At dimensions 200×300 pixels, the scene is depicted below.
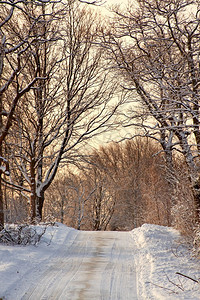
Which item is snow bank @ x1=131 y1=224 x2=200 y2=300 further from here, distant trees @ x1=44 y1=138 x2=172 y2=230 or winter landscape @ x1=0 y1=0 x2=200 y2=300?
distant trees @ x1=44 y1=138 x2=172 y2=230

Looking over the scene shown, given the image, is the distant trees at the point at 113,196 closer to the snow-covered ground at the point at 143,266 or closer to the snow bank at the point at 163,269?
the snow bank at the point at 163,269

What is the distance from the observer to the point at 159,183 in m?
33.7

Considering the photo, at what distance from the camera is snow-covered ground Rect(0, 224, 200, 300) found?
6504 millimetres

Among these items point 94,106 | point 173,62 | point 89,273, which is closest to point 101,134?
point 94,106

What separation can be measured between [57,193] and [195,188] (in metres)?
26.0

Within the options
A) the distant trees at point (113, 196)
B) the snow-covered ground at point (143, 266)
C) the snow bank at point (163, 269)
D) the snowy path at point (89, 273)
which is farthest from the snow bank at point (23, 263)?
the distant trees at point (113, 196)

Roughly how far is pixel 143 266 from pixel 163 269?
63cm

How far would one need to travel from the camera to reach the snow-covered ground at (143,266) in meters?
6.50

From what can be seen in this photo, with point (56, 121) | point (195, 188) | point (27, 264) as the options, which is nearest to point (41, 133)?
point (56, 121)

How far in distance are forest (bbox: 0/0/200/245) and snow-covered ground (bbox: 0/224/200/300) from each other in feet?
3.12

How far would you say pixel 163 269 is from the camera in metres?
7.99

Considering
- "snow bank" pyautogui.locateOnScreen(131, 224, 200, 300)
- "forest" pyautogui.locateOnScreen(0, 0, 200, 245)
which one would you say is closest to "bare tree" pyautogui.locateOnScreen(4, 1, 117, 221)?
"forest" pyautogui.locateOnScreen(0, 0, 200, 245)

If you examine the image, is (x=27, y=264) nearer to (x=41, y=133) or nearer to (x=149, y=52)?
(x=149, y=52)

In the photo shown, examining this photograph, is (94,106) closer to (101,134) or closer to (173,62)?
(101,134)
